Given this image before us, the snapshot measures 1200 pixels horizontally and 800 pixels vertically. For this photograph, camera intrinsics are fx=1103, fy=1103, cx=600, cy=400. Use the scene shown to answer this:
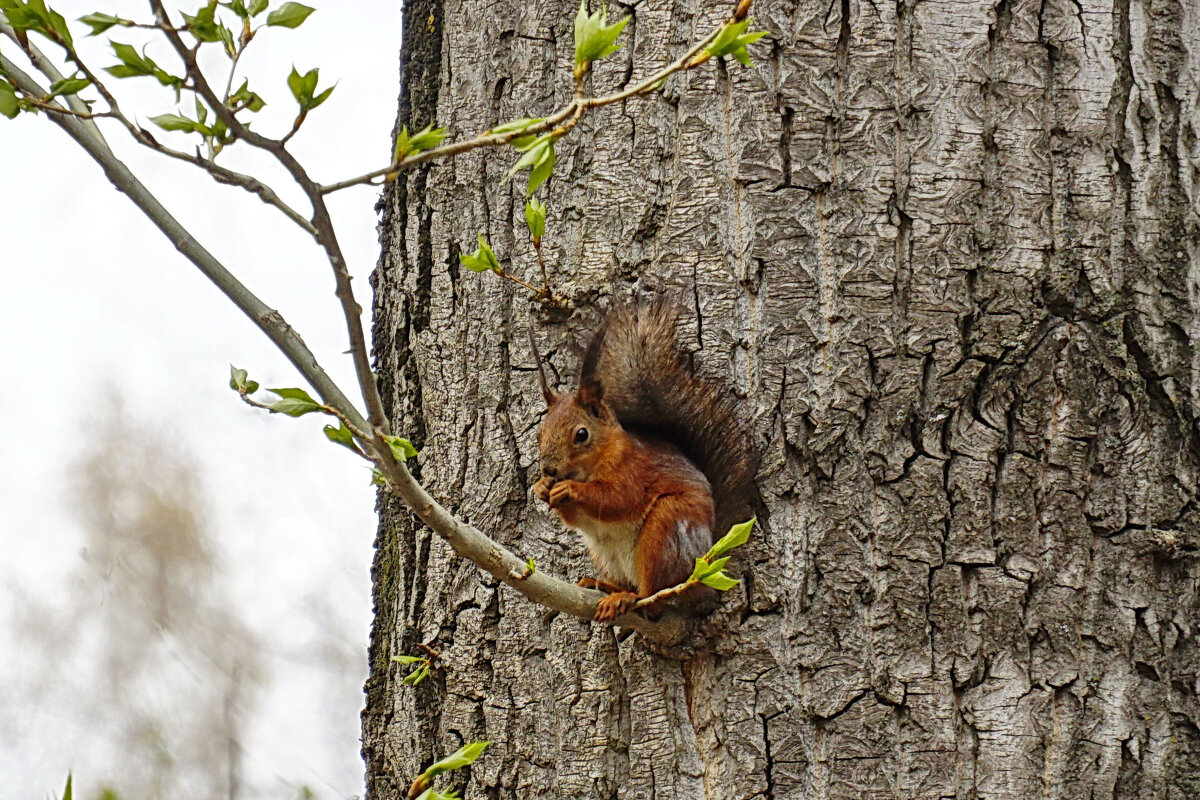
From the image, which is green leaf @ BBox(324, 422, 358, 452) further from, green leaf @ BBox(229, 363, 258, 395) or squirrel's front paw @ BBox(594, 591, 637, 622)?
squirrel's front paw @ BBox(594, 591, 637, 622)

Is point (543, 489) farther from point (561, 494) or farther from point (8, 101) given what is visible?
point (8, 101)

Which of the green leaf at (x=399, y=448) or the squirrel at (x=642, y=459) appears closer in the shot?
the green leaf at (x=399, y=448)

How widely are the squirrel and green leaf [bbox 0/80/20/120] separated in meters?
0.55

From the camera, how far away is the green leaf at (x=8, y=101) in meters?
0.78

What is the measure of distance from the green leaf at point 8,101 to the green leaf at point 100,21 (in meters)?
0.12

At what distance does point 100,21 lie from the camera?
0.70 meters

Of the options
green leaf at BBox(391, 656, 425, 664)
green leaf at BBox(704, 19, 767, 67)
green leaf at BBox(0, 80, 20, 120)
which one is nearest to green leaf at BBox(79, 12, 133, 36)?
green leaf at BBox(0, 80, 20, 120)

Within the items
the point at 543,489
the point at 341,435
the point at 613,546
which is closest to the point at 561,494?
the point at 543,489

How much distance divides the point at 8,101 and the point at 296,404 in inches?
11.7

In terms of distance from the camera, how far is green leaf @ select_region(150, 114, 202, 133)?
755 millimetres

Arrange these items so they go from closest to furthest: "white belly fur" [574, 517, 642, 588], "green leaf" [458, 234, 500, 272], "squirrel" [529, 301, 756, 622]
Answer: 1. "green leaf" [458, 234, 500, 272]
2. "squirrel" [529, 301, 756, 622]
3. "white belly fur" [574, 517, 642, 588]

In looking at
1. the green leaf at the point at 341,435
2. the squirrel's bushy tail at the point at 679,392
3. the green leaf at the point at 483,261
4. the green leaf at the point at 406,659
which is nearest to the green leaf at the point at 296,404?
the green leaf at the point at 341,435

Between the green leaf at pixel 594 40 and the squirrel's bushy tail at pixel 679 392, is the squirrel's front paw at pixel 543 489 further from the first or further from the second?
the green leaf at pixel 594 40

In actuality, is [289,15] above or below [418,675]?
above
